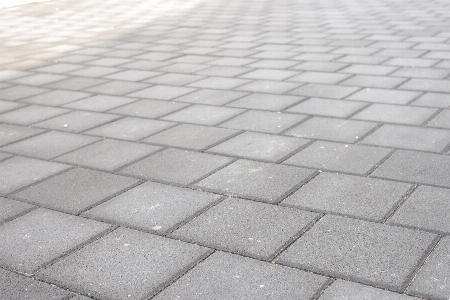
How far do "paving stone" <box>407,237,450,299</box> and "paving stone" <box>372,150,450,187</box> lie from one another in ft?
2.50

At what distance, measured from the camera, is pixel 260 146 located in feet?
12.7

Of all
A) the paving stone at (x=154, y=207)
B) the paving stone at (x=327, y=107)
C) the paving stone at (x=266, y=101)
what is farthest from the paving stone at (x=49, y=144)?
the paving stone at (x=327, y=107)

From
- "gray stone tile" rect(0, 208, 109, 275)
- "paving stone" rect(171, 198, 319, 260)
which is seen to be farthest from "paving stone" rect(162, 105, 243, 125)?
"gray stone tile" rect(0, 208, 109, 275)

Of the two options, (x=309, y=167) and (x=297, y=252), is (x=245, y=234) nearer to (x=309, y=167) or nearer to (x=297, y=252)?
(x=297, y=252)

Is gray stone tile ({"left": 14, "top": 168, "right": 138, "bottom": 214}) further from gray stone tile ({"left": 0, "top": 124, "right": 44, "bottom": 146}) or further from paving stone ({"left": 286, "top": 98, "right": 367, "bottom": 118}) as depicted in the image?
paving stone ({"left": 286, "top": 98, "right": 367, "bottom": 118})

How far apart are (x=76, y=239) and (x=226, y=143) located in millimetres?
1446

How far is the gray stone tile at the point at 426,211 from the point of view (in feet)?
9.04

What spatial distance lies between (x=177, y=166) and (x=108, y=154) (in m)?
0.53

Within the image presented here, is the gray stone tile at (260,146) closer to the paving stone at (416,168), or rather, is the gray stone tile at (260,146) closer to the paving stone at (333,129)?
the paving stone at (333,129)

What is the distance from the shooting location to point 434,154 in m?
3.60

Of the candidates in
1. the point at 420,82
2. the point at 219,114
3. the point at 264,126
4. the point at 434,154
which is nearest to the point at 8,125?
the point at 219,114

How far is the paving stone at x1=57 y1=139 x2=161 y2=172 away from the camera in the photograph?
3.70 meters

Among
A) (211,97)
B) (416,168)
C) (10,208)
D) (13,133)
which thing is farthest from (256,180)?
(13,133)

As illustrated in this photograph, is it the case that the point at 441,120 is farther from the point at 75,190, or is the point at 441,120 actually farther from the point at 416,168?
the point at 75,190
